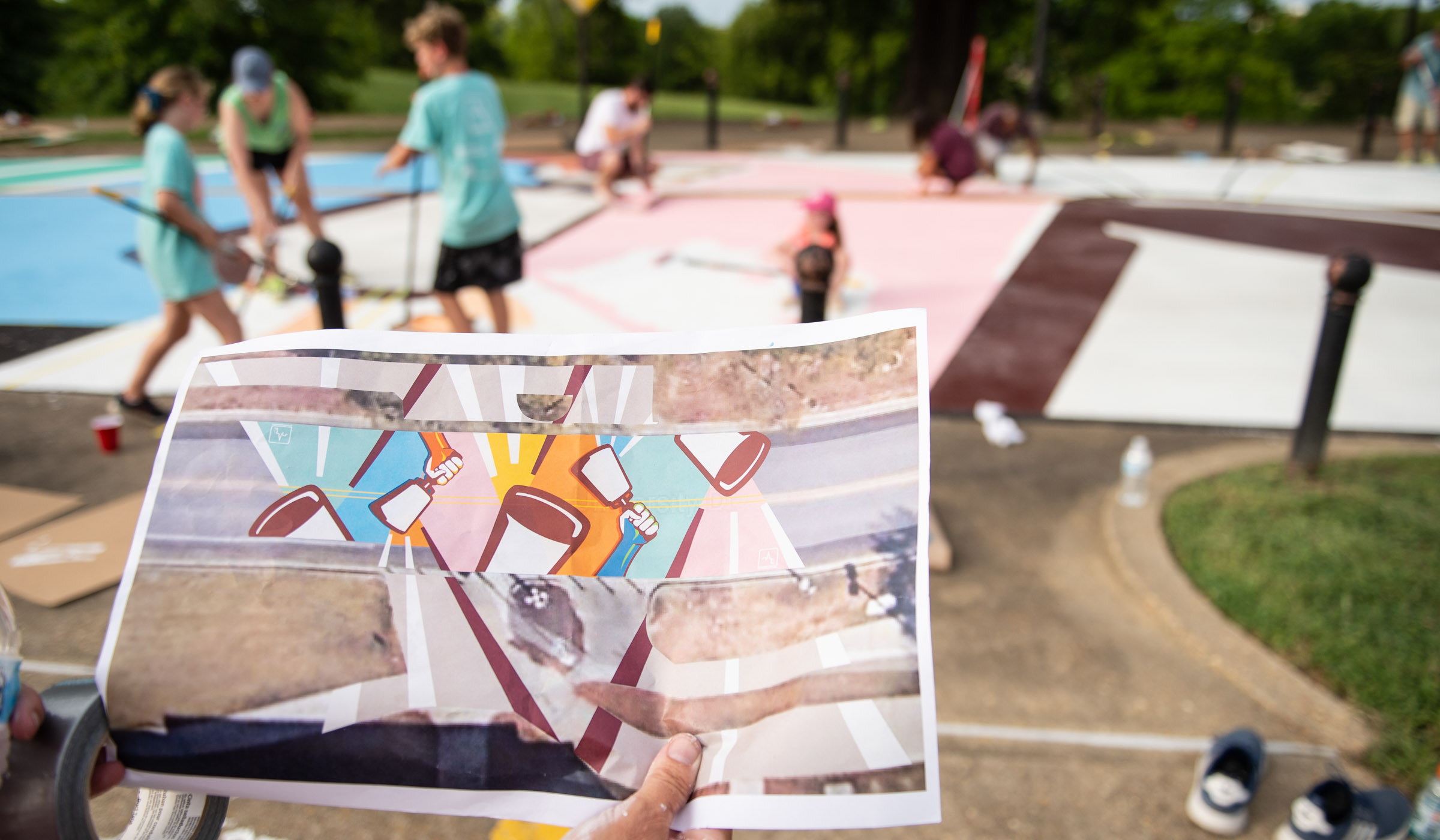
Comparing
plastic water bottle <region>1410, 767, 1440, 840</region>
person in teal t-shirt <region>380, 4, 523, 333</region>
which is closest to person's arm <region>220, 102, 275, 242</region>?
person in teal t-shirt <region>380, 4, 523, 333</region>

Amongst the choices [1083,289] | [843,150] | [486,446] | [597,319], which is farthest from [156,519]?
[843,150]

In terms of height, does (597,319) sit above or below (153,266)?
below

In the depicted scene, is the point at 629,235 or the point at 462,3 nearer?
the point at 629,235

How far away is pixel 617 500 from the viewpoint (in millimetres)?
1134

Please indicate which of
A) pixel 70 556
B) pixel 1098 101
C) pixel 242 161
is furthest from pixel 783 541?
pixel 1098 101

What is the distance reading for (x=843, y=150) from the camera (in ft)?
50.5

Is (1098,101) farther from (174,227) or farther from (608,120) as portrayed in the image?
(174,227)

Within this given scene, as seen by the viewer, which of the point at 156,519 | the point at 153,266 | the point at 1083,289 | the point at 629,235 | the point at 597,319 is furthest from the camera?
the point at 629,235

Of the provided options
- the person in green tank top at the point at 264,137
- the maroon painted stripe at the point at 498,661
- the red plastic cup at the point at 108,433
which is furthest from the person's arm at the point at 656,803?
the person in green tank top at the point at 264,137

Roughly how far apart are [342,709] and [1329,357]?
3.94 metres

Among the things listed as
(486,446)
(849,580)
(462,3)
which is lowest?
(849,580)

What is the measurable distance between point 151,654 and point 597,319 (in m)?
5.22

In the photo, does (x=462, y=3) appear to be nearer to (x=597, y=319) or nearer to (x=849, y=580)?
(x=597, y=319)

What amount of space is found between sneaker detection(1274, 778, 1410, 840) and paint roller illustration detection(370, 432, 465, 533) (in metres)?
2.14
